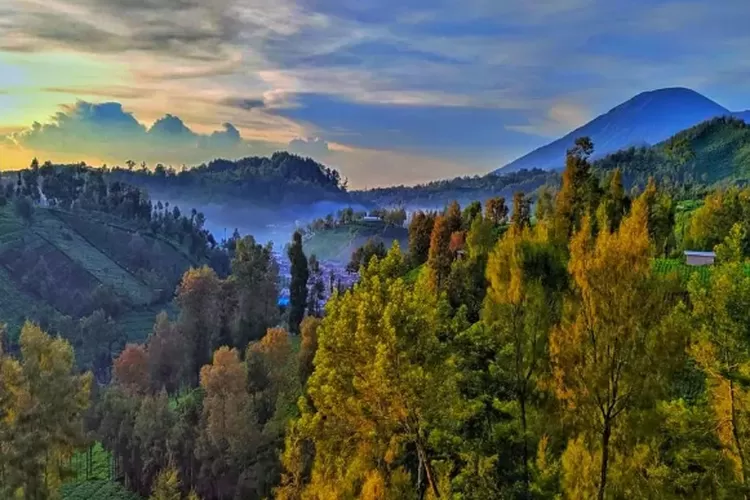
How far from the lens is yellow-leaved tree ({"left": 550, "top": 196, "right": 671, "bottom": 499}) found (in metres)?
13.5

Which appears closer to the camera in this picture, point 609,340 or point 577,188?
point 609,340

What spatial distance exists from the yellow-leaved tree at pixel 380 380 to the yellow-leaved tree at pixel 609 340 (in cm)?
303

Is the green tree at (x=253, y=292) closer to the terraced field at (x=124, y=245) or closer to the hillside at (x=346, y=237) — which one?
the hillside at (x=346, y=237)

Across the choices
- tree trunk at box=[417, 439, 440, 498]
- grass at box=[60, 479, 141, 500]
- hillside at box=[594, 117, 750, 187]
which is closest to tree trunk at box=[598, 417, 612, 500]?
tree trunk at box=[417, 439, 440, 498]

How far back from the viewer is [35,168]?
6821 inches

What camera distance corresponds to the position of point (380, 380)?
12.5 metres

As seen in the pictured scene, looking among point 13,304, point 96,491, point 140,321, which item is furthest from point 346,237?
point 96,491

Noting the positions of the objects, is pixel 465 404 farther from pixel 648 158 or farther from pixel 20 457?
pixel 648 158

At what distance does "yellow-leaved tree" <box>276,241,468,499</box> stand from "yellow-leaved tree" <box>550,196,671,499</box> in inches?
119

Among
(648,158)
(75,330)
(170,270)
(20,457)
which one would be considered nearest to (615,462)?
(20,457)

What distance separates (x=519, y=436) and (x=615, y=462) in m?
3.61

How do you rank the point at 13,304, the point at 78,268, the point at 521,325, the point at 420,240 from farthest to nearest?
the point at 78,268 < the point at 13,304 < the point at 420,240 < the point at 521,325

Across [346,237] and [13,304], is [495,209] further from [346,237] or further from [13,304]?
[346,237]

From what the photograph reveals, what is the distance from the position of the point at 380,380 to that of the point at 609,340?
5139mm
